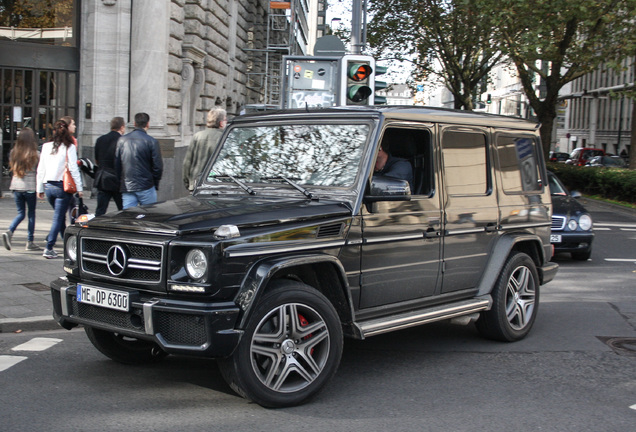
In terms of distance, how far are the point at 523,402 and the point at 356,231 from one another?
1.55 meters

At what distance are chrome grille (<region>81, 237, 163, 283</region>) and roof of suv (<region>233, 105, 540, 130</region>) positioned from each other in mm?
1758

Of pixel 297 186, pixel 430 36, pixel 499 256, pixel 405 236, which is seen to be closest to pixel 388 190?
pixel 405 236

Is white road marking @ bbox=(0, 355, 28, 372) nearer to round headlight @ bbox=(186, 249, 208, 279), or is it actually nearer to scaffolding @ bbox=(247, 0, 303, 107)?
round headlight @ bbox=(186, 249, 208, 279)

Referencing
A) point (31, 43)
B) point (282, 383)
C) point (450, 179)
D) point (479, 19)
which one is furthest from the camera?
point (479, 19)

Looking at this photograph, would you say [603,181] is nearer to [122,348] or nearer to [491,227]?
[491,227]

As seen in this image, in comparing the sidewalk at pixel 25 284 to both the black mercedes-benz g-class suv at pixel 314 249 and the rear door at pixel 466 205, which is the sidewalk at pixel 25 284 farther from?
the rear door at pixel 466 205

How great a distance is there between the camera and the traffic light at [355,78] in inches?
540

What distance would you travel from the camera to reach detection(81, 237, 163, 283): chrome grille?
468 centimetres

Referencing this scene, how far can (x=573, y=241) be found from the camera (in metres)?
12.2

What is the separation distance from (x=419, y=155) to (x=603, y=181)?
22.8m

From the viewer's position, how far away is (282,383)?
483 cm

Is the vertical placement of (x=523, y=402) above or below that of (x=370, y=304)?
below

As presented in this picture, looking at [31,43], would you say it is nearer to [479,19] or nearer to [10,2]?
[10,2]

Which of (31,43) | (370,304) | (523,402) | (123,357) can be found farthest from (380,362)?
(31,43)
